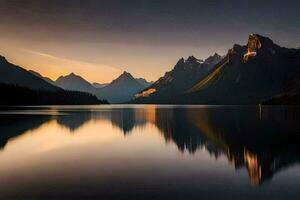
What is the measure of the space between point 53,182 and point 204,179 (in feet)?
37.8

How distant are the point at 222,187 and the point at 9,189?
1461 cm

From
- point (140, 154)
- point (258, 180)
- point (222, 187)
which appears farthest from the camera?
point (140, 154)

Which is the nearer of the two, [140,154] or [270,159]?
[270,159]

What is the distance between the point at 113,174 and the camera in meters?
28.7

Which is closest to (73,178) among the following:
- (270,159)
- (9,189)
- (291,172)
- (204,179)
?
(9,189)

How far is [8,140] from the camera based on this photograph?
171 ft

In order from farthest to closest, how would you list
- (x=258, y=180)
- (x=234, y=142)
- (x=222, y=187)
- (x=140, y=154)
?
(x=234, y=142) → (x=140, y=154) → (x=258, y=180) → (x=222, y=187)

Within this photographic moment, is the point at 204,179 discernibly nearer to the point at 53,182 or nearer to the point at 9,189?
the point at 53,182

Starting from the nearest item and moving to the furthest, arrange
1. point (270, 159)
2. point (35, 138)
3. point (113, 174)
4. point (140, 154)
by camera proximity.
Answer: point (113, 174) < point (270, 159) < point (140, 154) < point (35, 138)

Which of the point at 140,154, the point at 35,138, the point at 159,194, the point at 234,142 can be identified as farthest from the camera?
the point at 35,138

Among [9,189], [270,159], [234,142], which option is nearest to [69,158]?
[9,189]

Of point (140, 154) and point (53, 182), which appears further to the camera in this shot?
point (140, 154)

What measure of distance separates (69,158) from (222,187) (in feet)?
63.3

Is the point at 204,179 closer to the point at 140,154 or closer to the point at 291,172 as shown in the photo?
the point at 291,172
